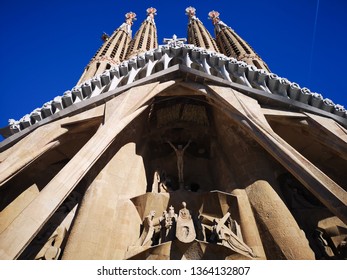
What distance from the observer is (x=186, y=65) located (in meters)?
7.61

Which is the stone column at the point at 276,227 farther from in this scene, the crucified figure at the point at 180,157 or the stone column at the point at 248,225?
the crucified figure at the point at 180,157

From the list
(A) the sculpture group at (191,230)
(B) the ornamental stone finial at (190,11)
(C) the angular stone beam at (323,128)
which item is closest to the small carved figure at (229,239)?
(A) the sculpture group at (191,230)

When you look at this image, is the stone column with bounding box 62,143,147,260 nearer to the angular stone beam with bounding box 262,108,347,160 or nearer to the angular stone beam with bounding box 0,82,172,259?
the angular stone beam with bounding box 0,82,172,259

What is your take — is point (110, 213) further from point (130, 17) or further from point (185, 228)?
point (130, 17)

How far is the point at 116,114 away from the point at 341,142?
4.49 meters

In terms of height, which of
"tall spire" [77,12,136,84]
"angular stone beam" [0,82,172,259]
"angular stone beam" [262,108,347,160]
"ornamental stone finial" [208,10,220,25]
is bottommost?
"angular stone beam" [0,82,172,259]

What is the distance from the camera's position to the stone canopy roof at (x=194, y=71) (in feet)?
19.6

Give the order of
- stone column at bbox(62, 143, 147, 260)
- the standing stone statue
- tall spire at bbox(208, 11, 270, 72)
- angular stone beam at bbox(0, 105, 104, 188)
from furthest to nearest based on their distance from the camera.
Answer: tall spire at bbox(208, 11, 270, 72), the standing stone statue, stone column at bbox(62, 143, 147, 260), angular stone beam at bbox(0, 105, 104, 188)

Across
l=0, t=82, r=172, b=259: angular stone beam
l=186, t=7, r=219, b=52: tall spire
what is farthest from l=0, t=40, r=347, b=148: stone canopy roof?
l=186, t=7, r=219, b=52: tall spire

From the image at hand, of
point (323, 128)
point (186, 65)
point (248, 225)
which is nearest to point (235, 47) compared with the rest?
point (186, 65)

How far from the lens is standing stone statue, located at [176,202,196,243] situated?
5192 millimetres

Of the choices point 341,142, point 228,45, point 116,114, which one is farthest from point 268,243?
point 228,45

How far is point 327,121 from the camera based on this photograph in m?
5.48

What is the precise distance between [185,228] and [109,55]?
55.2 ft
